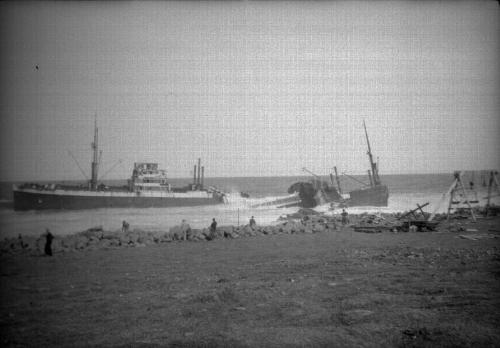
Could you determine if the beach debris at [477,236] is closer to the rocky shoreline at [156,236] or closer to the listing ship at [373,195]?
the rocky shoreline at [156,236]

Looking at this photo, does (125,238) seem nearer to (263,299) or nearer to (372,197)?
(263,299)

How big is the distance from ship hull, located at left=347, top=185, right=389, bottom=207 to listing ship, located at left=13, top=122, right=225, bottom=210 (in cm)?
2320

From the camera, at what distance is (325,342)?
4.88 meters

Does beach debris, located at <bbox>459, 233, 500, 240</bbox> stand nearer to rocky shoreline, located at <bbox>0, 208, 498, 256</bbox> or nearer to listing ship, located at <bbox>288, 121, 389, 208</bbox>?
rocky shoreline, located at <bbox>0, 208, 498, 256</bbox>

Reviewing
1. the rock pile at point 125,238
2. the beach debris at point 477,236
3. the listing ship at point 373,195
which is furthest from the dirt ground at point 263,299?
the listing ship at point 373,195

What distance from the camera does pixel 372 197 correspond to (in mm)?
40156

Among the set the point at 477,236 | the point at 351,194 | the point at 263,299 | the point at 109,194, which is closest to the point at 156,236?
the point at 263,299

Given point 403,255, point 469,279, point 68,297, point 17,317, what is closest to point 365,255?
point 403,255

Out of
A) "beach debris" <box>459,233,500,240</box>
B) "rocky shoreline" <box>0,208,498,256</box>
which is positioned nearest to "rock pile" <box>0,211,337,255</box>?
"rocky shoreline" <box>0,208,498,256</box>

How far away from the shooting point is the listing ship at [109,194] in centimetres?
4216

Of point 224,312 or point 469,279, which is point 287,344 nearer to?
point 224,312

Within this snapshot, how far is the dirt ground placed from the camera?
5180 millimetres

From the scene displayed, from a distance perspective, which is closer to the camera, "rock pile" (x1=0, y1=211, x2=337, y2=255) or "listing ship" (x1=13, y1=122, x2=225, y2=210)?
"rock pile" (x1=0, y1=211, x2=337, y2=255)

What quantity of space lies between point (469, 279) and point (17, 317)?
10447 mm
